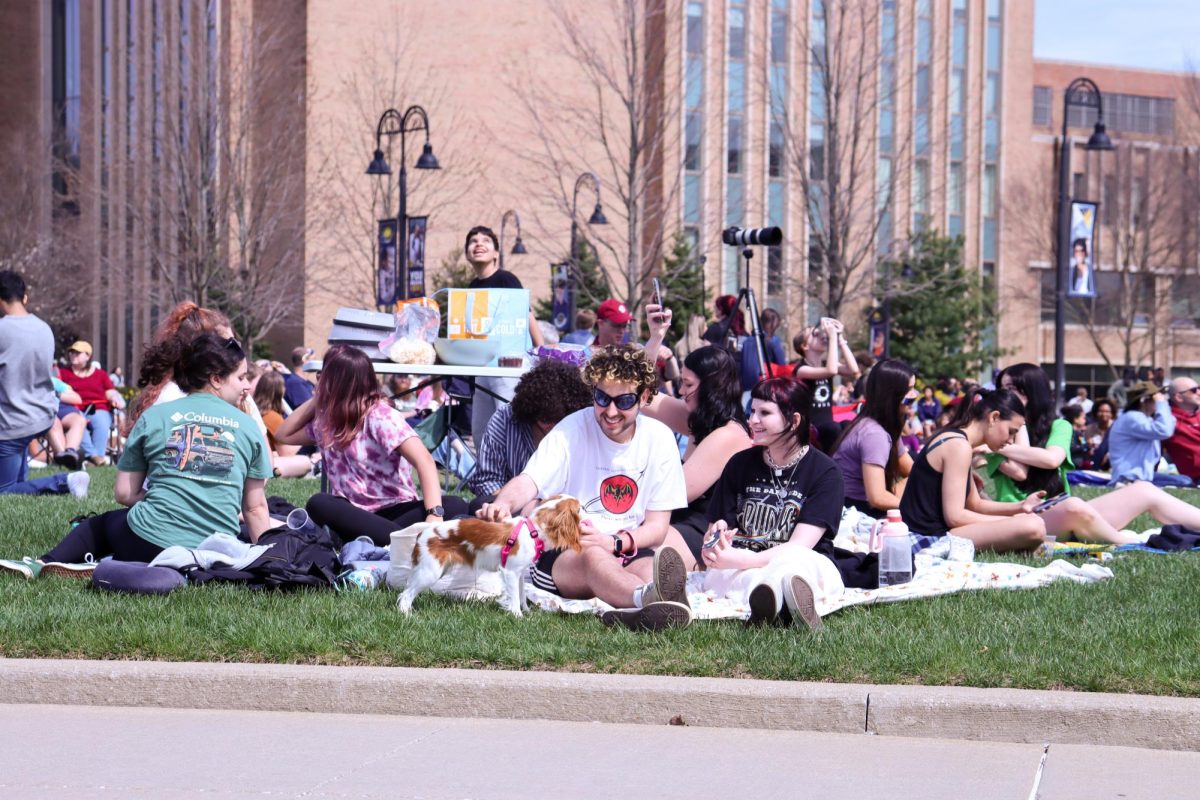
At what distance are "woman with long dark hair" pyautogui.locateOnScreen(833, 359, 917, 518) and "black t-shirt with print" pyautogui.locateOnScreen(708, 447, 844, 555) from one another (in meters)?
1.86

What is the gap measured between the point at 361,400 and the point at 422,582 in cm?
171

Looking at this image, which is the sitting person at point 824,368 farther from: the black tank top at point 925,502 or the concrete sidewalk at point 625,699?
the concrete sidewalk at point 625,699

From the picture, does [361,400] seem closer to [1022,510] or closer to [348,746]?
[348,746]

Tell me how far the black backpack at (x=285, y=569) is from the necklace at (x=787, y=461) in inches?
88.5

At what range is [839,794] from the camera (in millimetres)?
4543

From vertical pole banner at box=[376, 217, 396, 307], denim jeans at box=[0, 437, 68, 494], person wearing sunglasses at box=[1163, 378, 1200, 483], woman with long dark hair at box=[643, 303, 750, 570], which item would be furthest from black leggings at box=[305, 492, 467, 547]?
vertical pole banner at box=[376, 217, 396, 307]

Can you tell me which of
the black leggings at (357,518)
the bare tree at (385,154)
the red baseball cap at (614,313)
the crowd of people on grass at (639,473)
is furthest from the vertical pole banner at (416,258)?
the black leggings at (357,518)

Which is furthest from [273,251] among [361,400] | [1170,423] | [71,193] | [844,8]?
[361,400]

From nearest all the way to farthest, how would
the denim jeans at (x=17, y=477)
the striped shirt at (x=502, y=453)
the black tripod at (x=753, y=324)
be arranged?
the striped shirt at (x=502, y=453)
the black tripod at (x=753, y=324)
the denim jeans at (x=17, y=477)

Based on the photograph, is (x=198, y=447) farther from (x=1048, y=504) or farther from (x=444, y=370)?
(x=1048, y=504)

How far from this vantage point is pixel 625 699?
545 centimetres

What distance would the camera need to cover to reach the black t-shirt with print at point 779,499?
7207 mm

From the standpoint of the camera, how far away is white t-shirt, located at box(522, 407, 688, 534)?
718 centimetres

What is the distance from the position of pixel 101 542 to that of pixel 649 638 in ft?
10.8
